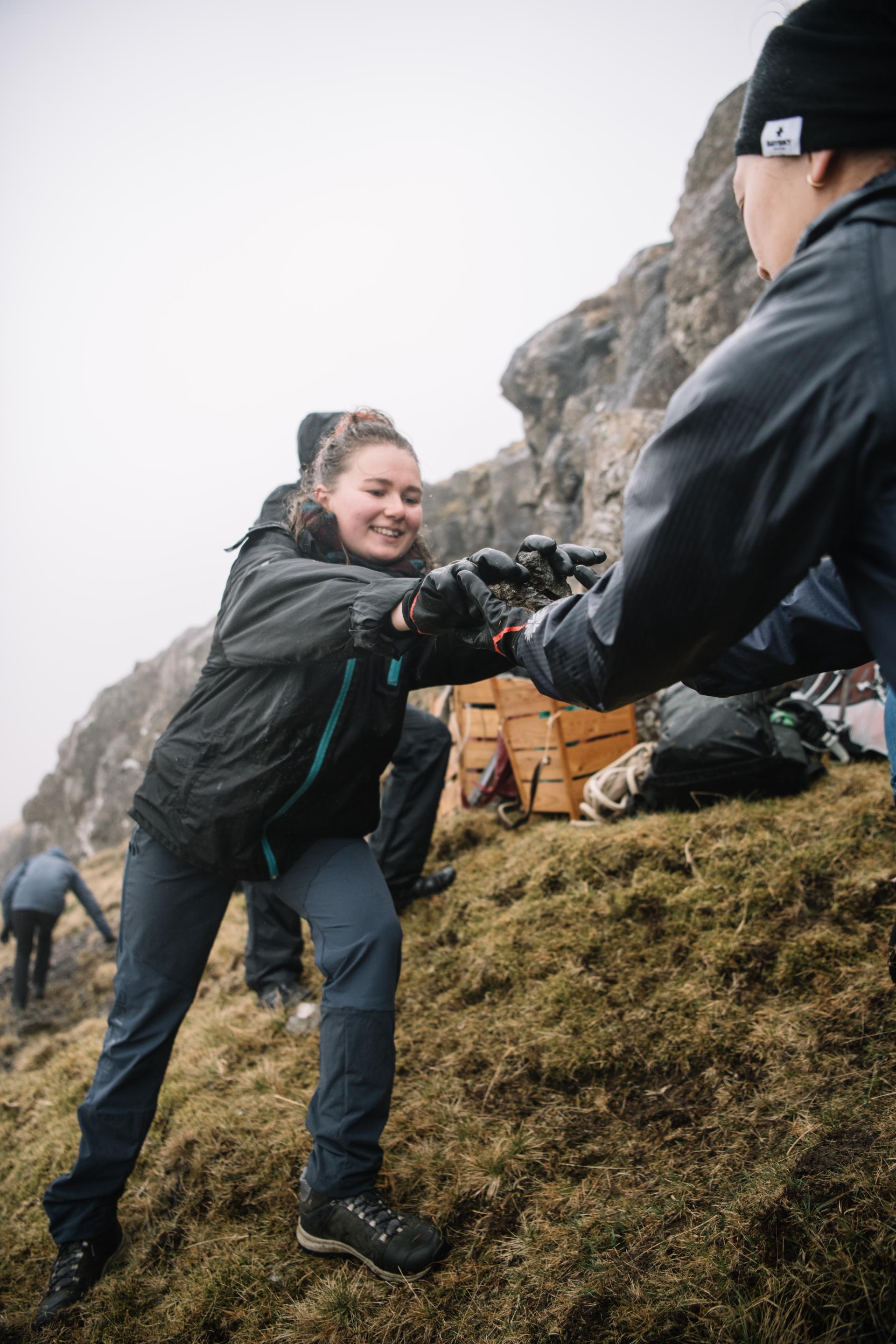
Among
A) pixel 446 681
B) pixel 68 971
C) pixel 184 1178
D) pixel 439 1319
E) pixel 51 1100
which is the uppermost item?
pixel 446 681

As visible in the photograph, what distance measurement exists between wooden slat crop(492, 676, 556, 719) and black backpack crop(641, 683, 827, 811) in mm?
1007

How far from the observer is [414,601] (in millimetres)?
1869

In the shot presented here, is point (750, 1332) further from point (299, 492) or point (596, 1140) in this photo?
point (299, 492)

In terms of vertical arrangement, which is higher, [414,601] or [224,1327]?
[414,601]

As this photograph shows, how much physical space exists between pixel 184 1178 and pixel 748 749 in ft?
11.1

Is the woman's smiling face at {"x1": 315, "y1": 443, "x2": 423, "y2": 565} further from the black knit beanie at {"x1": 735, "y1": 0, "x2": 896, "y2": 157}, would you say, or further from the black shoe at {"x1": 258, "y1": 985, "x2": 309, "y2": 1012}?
the black shoe at {"x1": 258, "y1": 985, "x2": 309, "y2": 1012}

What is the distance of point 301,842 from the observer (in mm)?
2535

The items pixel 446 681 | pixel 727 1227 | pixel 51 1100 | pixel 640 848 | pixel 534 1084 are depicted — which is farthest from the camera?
pixel 51 1100

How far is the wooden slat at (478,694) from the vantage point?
5699 millimetres

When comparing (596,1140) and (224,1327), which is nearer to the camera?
(224,1327)

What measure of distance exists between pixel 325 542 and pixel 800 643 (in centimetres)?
167

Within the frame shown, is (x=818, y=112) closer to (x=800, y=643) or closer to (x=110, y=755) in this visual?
(x=800, y=643)

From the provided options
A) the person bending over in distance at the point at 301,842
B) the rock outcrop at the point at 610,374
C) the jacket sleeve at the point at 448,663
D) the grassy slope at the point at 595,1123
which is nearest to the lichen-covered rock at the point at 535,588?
the person bending over in distance at the point at 301,842

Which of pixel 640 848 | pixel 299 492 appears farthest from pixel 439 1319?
pixel 299 492
